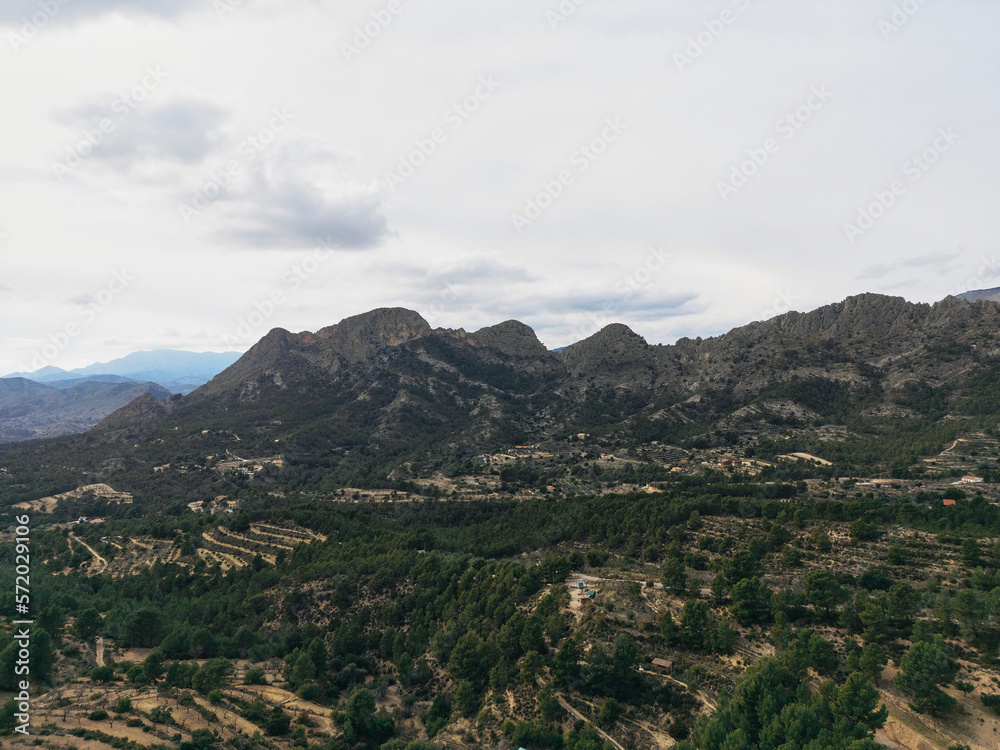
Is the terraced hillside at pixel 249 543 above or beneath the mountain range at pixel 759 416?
beneath

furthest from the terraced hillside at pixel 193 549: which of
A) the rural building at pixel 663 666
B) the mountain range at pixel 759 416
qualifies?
the rural building at pixel 663 666

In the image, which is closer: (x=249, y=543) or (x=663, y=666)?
(x=663, y=666)

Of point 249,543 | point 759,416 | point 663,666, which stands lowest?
point 249,543

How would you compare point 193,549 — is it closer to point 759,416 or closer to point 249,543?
point 249,543

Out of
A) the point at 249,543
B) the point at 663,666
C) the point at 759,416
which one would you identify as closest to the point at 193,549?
the point at 249,543

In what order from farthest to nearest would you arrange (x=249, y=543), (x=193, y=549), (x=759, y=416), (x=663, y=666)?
(x=759, y=416) → (x=249, y=543) → (x=193, y=549) → (x=663, y=666)

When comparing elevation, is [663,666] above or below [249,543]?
above

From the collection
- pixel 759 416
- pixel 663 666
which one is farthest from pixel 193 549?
pixel 759 416

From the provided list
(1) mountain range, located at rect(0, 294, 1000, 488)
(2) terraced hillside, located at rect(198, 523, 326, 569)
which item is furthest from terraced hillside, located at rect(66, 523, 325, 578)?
(1) mountain range, located at rect(0, 294, 1000, 488)

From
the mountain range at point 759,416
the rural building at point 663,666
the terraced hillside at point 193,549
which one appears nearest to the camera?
the rural building at point 663,666

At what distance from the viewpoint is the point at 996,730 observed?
2930cm

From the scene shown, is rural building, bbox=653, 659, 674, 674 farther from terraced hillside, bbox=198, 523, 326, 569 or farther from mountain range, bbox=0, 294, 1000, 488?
mountain range, bbox=0, 294, 1000, 488

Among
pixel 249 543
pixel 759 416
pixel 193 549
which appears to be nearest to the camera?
pixel 193 549

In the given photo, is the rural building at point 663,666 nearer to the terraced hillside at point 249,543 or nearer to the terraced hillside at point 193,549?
the terraced hillside at point 249,543
